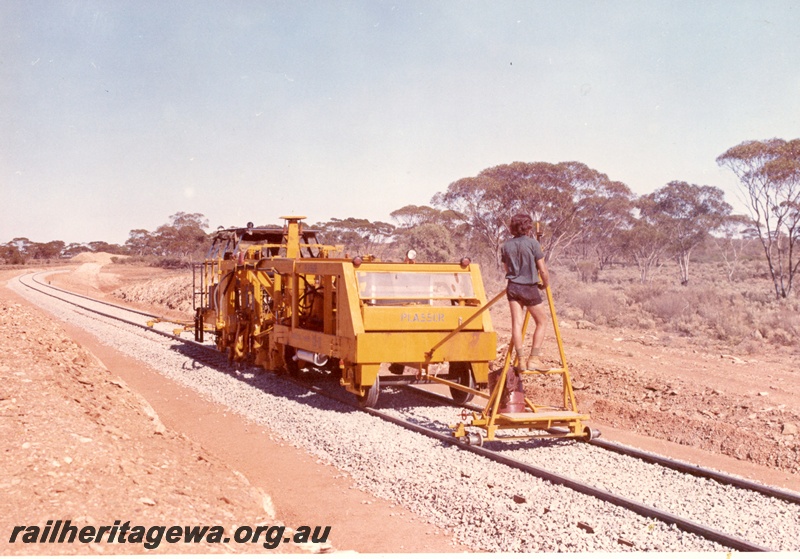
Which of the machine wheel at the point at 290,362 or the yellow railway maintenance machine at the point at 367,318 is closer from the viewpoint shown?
the yellow railway maintenance machine at the point at 367,318

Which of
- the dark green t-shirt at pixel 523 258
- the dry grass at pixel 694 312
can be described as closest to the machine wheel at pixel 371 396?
the dark green t-shirt at pixel 523 258

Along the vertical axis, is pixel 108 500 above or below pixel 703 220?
below

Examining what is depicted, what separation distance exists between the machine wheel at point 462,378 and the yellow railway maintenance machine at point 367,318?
2cm

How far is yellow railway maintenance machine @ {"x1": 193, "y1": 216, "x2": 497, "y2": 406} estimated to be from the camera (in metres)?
8.82

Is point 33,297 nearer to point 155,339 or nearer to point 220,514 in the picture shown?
point 155,339

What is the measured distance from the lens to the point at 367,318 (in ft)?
28.9

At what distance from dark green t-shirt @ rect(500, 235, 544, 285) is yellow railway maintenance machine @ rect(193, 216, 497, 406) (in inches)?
40.5

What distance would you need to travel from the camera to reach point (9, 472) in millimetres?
5473

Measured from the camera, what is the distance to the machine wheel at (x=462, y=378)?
948 centimetres

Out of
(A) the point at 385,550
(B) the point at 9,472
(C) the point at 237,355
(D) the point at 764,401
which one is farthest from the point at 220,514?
(D) the point at 764,401

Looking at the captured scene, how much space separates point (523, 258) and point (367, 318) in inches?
99.3

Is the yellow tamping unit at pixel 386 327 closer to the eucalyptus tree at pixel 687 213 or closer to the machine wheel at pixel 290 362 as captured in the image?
the machine wheel at pixel 290 362

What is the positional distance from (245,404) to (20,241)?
109697mm

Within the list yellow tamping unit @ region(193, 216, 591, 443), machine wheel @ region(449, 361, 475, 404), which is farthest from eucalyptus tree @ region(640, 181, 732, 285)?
machine wheel @ region(449, 361, 475, 404)
